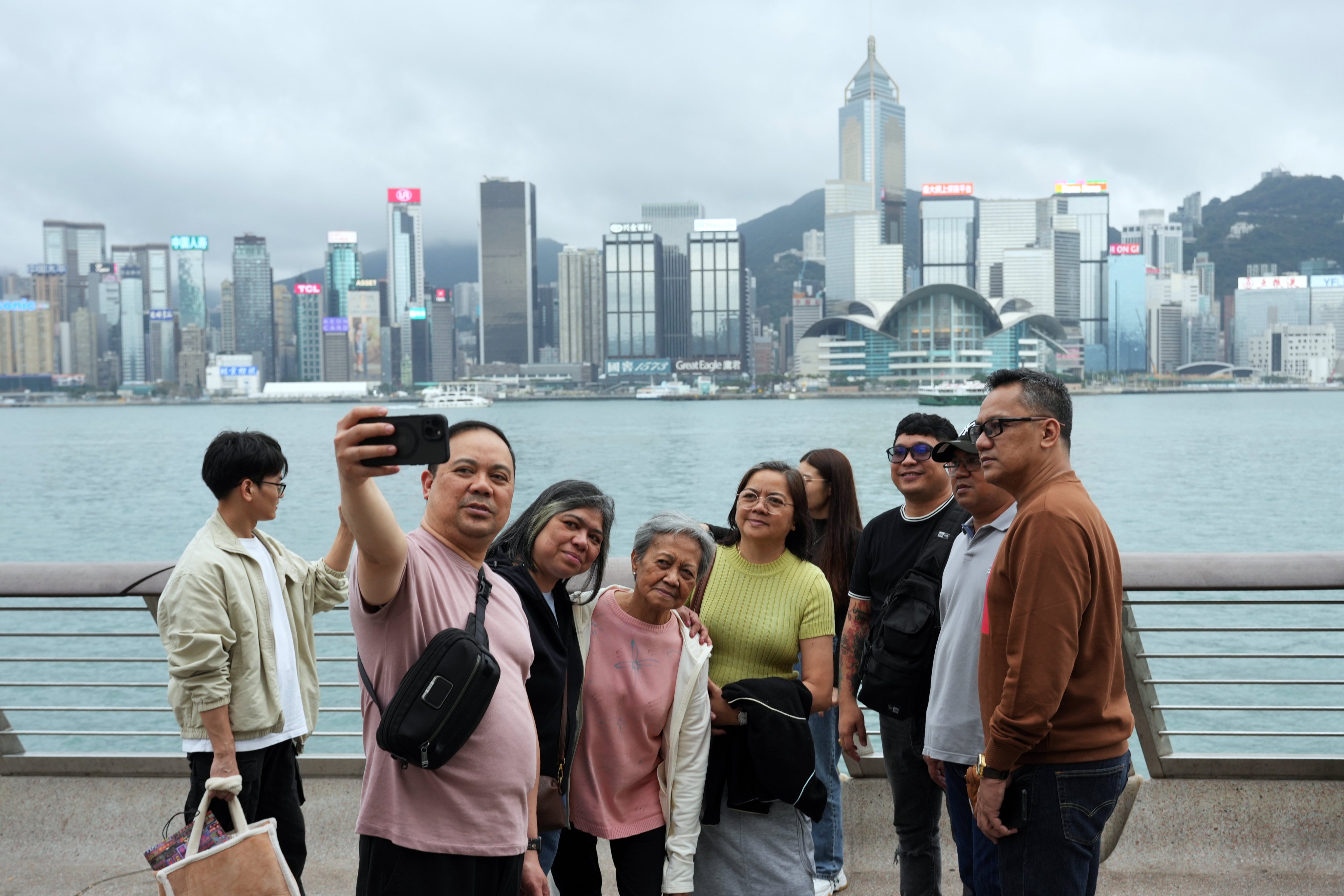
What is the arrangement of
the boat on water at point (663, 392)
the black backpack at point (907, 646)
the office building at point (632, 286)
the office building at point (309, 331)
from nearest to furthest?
the black backpack at point (907, 646)
the boat on water at point (663, 392)
the office building at point (632, 286)
the office building at point (309, 331)

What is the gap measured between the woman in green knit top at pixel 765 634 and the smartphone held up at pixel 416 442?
1.03 metres

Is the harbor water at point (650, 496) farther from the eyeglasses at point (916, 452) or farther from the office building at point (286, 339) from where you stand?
the office building at point (286, 339)

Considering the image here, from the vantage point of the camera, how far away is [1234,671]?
12.5 metres

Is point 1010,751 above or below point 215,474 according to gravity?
below

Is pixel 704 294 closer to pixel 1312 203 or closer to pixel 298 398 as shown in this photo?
pixel 298 398

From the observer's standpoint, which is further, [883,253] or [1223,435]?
[883,253]

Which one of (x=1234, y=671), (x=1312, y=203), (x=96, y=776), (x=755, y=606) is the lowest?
(x=1234, y=671)

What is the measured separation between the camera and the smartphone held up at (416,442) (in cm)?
151

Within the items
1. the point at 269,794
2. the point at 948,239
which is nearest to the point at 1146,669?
the point at 269,794

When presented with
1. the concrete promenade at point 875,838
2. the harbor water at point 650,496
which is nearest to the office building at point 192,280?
the harbor water at point 650,496

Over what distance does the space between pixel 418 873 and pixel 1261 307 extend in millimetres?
168003

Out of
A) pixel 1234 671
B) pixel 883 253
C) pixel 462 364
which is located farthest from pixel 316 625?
pixel 883 253

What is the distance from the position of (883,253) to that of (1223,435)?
133 meters

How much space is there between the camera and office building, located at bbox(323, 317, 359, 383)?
16038 cm
